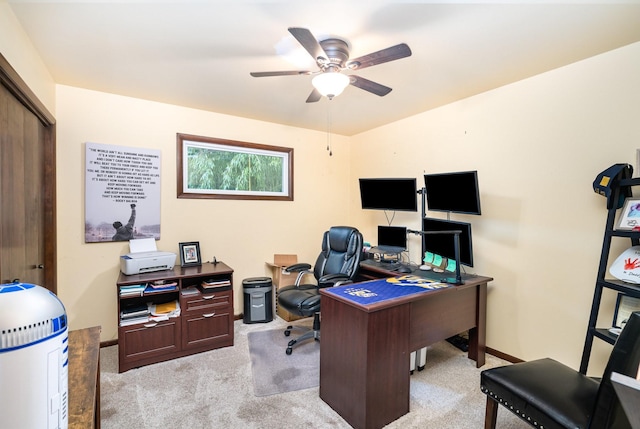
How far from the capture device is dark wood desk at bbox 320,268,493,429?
179 cm

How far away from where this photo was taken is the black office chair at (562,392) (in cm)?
A: 118

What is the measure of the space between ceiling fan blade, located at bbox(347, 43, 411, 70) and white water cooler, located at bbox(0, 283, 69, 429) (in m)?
1.77

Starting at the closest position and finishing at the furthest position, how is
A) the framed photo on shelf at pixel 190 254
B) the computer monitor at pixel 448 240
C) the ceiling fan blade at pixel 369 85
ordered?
the ceiling fan blade at pixel 369 85
the computer monitor at pixel 448 240
the framed photo on shelf at pixel 190 254

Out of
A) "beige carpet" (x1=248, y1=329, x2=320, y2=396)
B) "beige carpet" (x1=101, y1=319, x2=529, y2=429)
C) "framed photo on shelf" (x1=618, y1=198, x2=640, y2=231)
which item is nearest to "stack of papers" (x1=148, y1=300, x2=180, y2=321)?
"beige carpet" (x1=101, y1=319, x2=529, y2=429)

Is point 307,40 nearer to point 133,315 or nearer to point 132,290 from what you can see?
point 132,290

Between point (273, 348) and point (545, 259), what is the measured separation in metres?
2.49

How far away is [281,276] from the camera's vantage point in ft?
11.9

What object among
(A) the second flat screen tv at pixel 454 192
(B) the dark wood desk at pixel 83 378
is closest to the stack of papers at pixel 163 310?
(B) the dark wood desk at pixel 83 378

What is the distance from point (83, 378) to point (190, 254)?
2098 mm

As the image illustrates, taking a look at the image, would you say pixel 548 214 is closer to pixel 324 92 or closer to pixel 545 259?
pixel 545 259

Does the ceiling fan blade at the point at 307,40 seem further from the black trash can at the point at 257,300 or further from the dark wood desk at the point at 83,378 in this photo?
the black trash can at the point at 257,300

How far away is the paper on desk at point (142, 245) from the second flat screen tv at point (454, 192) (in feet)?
9.20

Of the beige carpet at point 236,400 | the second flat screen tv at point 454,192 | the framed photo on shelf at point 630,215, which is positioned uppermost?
the second flat screen tv at point 454,192

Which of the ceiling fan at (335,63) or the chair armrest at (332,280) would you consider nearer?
the ceiling fan at (335,63)
